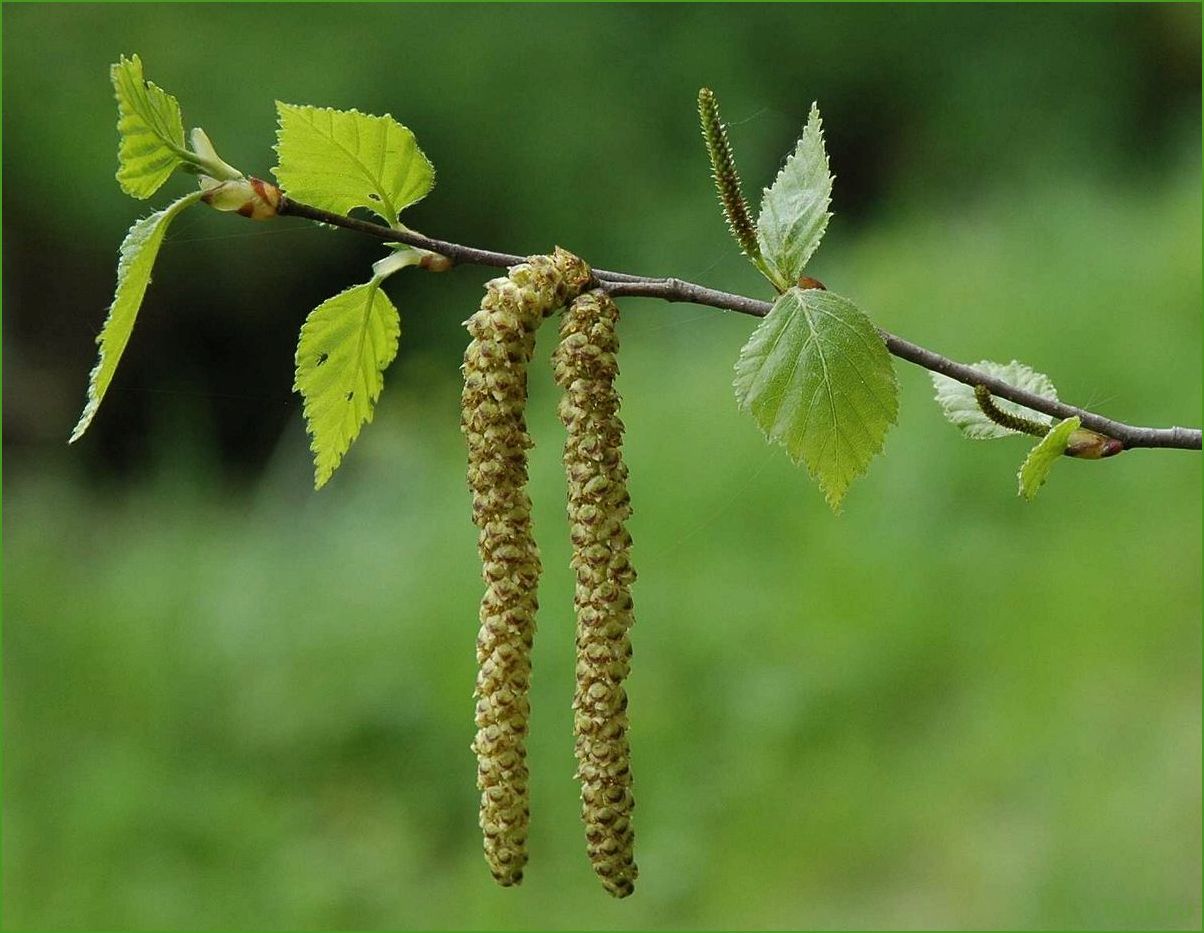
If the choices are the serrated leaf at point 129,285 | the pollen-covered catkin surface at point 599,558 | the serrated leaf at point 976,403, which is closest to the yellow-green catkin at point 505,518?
the pollen-covered catkin surface at point 599,558

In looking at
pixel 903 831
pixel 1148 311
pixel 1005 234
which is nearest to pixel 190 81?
pixel 1005 234

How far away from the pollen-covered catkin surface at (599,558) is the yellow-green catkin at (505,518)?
0.02 m

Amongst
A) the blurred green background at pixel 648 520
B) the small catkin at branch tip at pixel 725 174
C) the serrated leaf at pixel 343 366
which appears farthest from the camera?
the blurred green background at pixel 648 520

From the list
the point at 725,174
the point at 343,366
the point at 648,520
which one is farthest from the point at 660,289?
the point at 648,520

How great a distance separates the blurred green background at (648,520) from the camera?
2.08 meters

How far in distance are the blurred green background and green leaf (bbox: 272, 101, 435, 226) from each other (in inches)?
35.8

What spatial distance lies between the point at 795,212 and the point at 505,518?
181 millimetres

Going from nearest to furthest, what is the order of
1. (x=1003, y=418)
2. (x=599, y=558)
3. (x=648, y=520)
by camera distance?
(x=599, y=558) < (x=1003, y=418) < (x=648, y=520)

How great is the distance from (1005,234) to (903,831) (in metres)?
1.59

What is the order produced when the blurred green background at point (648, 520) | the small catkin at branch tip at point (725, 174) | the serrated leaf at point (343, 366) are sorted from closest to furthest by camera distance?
the small catkin at branch tip at point (725, 174), the serrated leaf at point (343, 366), the blurred green background at point (648, 520)

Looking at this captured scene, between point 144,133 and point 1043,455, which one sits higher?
point 144,133

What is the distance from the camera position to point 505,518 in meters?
0.53

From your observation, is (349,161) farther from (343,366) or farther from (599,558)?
(599,558)

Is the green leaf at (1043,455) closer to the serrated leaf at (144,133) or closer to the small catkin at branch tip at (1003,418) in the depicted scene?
the small catkin at branch tip at (1003,418)
